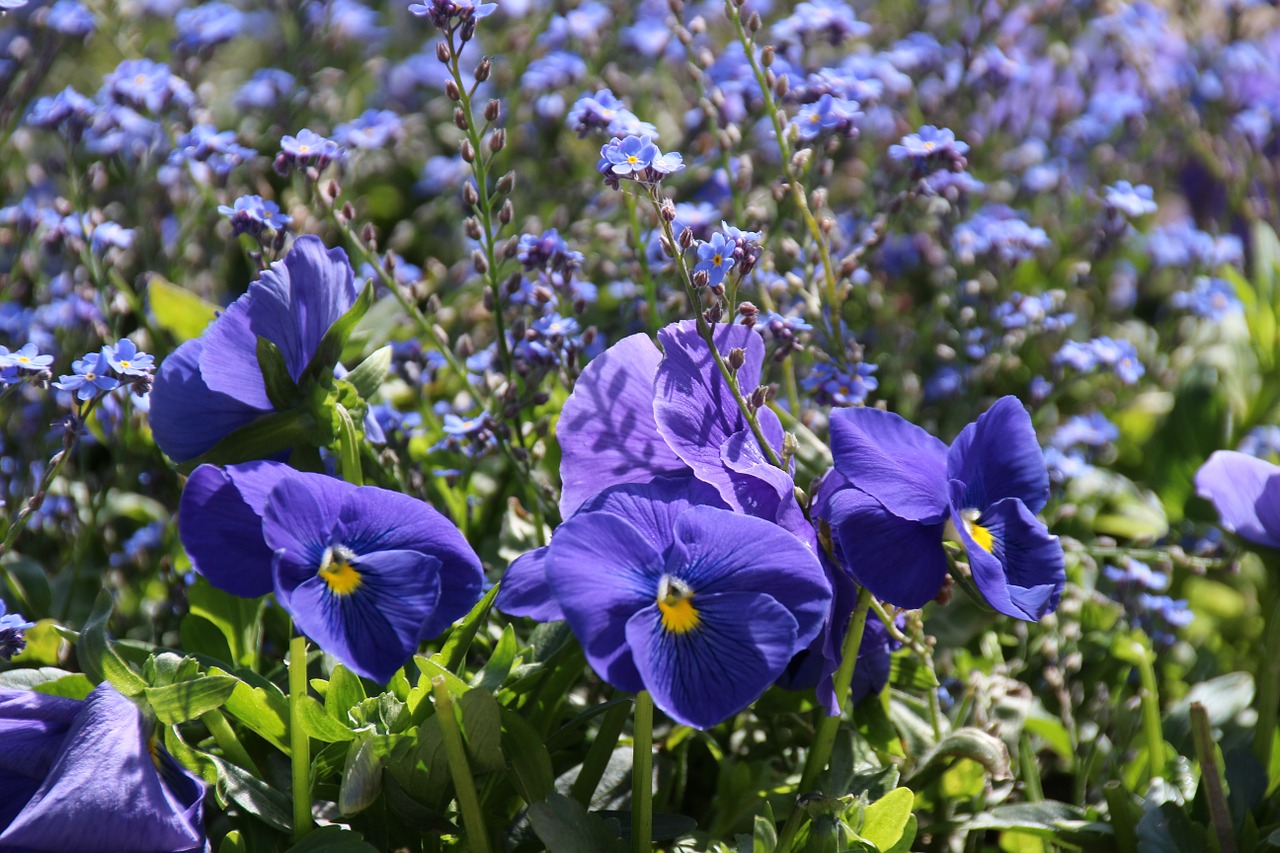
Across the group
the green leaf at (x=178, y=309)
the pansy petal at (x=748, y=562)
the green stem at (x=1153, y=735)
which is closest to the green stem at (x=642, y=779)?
the pansy petal at (x=748, y=562)

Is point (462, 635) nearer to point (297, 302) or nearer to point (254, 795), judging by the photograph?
point (254, 795)

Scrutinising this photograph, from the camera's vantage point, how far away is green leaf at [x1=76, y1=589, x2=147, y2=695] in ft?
3.11

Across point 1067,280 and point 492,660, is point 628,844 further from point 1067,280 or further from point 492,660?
point 1067,280

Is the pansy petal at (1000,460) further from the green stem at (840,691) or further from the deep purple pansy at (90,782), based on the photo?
the deep purple pansy at (90,782)

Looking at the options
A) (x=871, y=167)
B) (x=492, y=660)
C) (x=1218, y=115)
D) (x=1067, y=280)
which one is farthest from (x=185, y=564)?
(x=1218, y=115)

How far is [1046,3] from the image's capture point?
8.17ft

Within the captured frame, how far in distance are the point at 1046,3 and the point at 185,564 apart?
6.82 feet

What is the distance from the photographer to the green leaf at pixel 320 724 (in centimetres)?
96

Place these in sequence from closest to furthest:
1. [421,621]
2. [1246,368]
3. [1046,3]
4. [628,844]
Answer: [421,621] < [628,844] < [1246,368] < [1046,3]

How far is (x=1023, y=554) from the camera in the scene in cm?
98

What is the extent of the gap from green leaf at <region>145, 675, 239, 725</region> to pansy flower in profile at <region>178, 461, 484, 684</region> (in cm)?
8

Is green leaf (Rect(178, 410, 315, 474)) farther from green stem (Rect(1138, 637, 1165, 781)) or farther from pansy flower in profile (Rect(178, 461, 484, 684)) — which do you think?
green stem (Rect(1138, 637, 1165, 781))

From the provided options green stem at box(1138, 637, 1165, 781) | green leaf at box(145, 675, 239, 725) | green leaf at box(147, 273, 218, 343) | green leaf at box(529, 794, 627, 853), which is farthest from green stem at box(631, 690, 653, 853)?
green leaf at box(147, 273, 218, 343)

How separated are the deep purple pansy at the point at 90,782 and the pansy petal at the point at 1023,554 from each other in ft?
2.18
